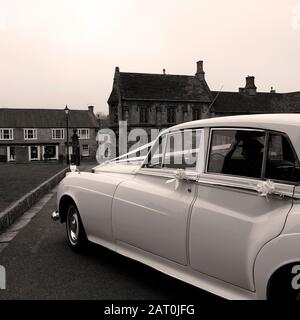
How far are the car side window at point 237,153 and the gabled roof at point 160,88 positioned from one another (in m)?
55.2

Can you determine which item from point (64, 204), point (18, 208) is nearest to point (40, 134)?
point (18, 208)

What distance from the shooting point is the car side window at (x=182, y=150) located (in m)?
4.35

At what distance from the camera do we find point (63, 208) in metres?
6.59

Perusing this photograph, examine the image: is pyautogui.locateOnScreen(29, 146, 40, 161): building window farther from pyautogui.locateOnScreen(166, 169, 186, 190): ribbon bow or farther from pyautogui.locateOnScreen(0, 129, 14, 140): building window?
pyautogui.locateOnScreen(166, 169, 186, 190): ribbon bow

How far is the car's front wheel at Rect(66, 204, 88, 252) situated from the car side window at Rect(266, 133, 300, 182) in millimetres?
3142

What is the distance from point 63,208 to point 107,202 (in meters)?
1.57

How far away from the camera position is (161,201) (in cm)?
434

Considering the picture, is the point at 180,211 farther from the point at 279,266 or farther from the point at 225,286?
the point at 279,266

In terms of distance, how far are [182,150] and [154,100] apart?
56189mm

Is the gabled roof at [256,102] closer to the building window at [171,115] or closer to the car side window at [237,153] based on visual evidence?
the building window at [171,115]

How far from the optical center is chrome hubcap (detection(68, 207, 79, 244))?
20.1ft

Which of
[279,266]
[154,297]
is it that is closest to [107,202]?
[154,297]

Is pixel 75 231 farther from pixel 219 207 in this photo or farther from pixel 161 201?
pixel 219 207

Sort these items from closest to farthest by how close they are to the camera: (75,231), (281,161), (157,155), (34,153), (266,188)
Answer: (266,188), (281,161), (157,155), (75,231), (34,153)
